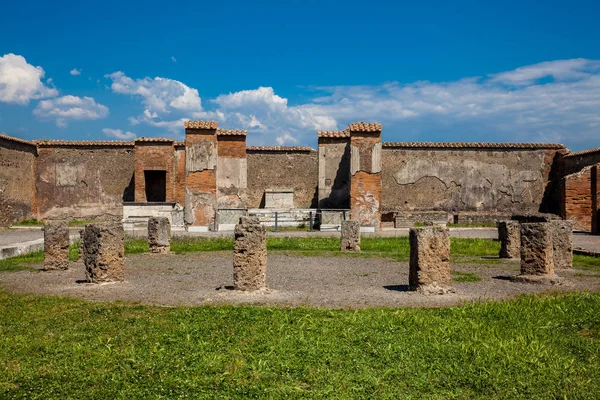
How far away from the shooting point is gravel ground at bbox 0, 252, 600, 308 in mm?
6129

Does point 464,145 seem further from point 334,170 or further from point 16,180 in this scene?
point 16,180

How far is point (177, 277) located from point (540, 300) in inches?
183

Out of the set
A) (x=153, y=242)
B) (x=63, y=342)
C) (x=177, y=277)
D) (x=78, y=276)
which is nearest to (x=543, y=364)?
(x=63, y=342)

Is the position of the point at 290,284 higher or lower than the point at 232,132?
lower

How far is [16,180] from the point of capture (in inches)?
760

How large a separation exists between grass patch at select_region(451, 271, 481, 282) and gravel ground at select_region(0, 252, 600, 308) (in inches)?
5.7

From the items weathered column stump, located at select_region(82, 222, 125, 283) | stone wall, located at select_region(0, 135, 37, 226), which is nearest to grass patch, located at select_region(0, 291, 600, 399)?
weathered column stump, located at select_region(82, 222, 125, 283)

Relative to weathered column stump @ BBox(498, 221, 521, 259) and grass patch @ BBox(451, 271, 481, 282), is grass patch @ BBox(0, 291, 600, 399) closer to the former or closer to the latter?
grass patch @ BBox(451, 271, 481, 282)

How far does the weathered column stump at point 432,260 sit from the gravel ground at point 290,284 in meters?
0.18

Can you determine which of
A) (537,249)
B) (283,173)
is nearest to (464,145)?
(283,173)

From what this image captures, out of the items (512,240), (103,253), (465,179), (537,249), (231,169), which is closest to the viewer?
(103,253)

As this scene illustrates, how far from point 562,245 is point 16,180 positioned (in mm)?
17372

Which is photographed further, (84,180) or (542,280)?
(84,180)

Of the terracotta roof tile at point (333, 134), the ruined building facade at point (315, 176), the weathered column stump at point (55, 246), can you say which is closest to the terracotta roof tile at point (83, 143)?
the ruined building facade at point (315, 176)
